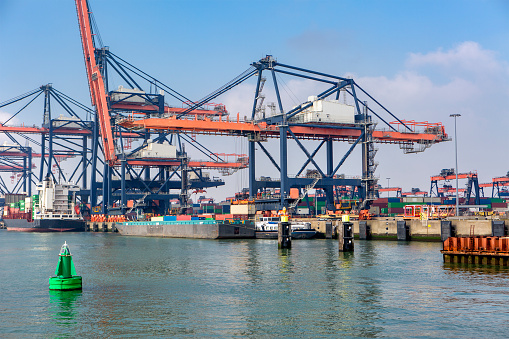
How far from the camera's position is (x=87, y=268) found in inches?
1644

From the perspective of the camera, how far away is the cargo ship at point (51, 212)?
4660 inches

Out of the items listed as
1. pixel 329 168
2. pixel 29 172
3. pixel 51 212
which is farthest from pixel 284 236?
pixel 29 172

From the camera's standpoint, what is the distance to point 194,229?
83.5 metres

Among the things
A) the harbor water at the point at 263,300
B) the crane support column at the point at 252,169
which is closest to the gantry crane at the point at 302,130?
the crane support column at the point at 252,169

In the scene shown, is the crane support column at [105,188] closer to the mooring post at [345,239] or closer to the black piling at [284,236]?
the black piling at [284,236]

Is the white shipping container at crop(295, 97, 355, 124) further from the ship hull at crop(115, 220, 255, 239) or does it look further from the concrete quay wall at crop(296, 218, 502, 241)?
the ship hull at crop(115, 220, 255, 239)

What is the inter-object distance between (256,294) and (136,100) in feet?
293

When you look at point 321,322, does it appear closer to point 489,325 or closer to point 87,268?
point 489,325

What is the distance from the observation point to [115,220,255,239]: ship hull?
7819cm

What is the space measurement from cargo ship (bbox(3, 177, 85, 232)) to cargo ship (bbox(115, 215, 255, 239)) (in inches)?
871

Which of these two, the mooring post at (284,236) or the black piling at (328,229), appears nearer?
the mooring post at (284,236)

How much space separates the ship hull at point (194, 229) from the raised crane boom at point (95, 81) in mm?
19554

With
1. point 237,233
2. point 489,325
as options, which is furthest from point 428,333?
point 237,233

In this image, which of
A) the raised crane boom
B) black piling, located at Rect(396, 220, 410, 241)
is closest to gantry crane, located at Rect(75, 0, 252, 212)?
the raised crane boom
